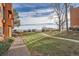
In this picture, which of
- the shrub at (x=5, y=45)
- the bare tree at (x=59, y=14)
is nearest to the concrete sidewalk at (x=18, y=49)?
the shrub at (x=5, y=45)

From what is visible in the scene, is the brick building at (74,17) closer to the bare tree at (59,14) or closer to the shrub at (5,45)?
the bare tree at (59,14)

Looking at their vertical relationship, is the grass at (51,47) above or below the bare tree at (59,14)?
below

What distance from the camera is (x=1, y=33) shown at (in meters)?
3.49

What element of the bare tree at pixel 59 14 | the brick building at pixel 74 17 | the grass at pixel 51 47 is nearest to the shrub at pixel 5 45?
the grass at pixel 51 47

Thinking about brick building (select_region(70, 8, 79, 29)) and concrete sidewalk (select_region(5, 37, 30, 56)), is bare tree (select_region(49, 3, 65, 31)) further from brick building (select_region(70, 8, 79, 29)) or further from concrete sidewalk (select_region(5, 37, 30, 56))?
concrete sidewalk (select_region(5, 37, 30, 56))

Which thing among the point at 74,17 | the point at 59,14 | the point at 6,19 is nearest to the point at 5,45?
the point at 6,19

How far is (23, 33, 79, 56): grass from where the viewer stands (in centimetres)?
347

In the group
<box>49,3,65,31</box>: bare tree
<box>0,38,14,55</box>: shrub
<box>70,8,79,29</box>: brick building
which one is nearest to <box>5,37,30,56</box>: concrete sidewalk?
<box>0,38,14,55</box>: shrub

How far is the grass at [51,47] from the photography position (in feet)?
11.4

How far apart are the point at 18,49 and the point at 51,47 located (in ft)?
1.25

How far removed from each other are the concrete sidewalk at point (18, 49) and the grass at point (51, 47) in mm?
64

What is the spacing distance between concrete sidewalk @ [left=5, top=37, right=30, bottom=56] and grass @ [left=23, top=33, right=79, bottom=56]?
Answer: 0.06m

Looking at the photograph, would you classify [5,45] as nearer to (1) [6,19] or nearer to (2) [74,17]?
(1) [6,19]

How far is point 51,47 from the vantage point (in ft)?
11.5
